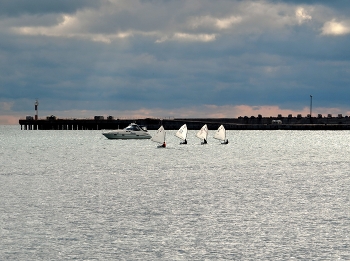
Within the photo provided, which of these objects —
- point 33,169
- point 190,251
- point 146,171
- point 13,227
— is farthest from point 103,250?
point 33,169

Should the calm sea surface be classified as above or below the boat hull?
below

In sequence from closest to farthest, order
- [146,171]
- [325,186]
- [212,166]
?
[325,186]
[146,171]
[212,166]

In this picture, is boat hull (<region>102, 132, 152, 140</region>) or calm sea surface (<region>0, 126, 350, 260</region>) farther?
boat hull (<region>102, 132, 152, 140</region>)

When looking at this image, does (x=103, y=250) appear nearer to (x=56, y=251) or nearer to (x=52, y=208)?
(x=56, y=251)

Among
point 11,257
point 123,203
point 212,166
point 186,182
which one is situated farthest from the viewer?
point 212,166

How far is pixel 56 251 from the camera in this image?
22.4 m

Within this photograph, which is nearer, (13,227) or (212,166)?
(13,227)

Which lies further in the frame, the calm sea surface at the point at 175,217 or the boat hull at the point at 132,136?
the boat hull at the point at 132,136

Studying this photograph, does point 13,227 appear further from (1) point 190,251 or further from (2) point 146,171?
(2) point 146,171

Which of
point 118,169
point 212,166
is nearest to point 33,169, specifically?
point 118,169

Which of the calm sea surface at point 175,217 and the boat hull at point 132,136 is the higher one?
the boat hull at point 132,136

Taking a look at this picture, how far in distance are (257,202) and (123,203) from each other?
713 cm

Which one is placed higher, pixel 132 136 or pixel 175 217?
pixel 132 136

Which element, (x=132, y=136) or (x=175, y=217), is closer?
(x=175, y=217)
